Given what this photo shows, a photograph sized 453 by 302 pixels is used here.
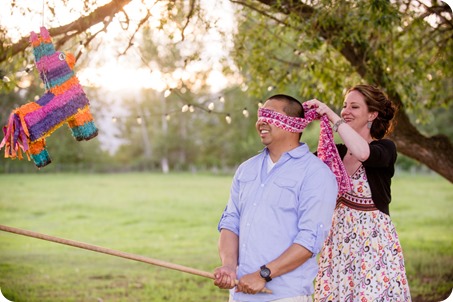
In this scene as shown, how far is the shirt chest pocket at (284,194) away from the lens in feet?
8.86

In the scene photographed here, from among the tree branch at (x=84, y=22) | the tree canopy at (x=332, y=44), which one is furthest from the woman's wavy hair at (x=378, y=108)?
the tree branch at (x=84, y=22)

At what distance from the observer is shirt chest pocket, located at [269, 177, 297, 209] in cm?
270

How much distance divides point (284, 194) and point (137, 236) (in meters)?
11.9

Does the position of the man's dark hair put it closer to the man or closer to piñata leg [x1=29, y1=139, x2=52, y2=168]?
the man

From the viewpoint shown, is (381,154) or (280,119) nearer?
(280,119)

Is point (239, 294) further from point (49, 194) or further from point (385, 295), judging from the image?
point (49, 194)

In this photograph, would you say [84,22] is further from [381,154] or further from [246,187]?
[381,154]

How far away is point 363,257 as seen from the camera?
3.13 metres

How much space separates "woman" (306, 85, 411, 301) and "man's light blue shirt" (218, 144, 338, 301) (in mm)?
410

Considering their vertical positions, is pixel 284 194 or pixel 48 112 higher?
pixel 48 112

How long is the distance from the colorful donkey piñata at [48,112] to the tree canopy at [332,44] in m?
1.43

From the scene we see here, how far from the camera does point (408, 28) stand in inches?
230

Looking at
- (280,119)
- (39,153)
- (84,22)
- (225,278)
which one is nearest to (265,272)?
(225,278)

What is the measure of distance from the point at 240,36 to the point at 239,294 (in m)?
4.12
